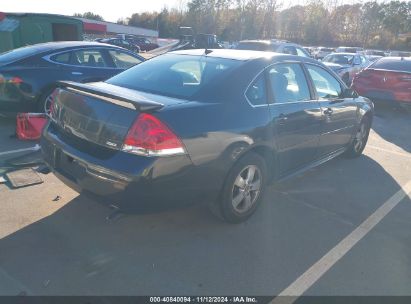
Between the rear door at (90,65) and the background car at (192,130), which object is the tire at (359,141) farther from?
the rear door at (90,65)

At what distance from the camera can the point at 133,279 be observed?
2861mm

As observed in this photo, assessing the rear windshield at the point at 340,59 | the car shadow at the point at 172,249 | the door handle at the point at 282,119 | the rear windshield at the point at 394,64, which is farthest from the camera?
the rear windshield at the point at 340,59

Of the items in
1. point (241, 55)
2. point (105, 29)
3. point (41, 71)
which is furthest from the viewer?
point (105, 29)

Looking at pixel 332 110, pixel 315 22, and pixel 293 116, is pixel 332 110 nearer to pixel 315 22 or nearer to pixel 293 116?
pixel 293 116

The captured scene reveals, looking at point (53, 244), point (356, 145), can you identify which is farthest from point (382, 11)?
point (53, 244)

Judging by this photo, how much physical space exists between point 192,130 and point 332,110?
2.45m

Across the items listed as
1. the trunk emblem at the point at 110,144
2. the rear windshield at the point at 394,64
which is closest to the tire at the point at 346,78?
the rear windshield at the point at 394,64

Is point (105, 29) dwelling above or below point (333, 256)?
above

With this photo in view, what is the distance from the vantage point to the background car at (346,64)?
48.0 ft

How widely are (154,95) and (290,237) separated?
5.98 feet

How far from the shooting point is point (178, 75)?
385 cm

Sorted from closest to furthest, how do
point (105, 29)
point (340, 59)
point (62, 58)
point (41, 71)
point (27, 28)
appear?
1. point (41, 71)
2. point (62, 58)
3. point (27, 28)
4. point (340, 59)
5. point (105, 29)

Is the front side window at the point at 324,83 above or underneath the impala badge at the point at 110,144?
above

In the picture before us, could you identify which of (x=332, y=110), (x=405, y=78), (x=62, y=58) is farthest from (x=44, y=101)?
(x=405, y=78)
